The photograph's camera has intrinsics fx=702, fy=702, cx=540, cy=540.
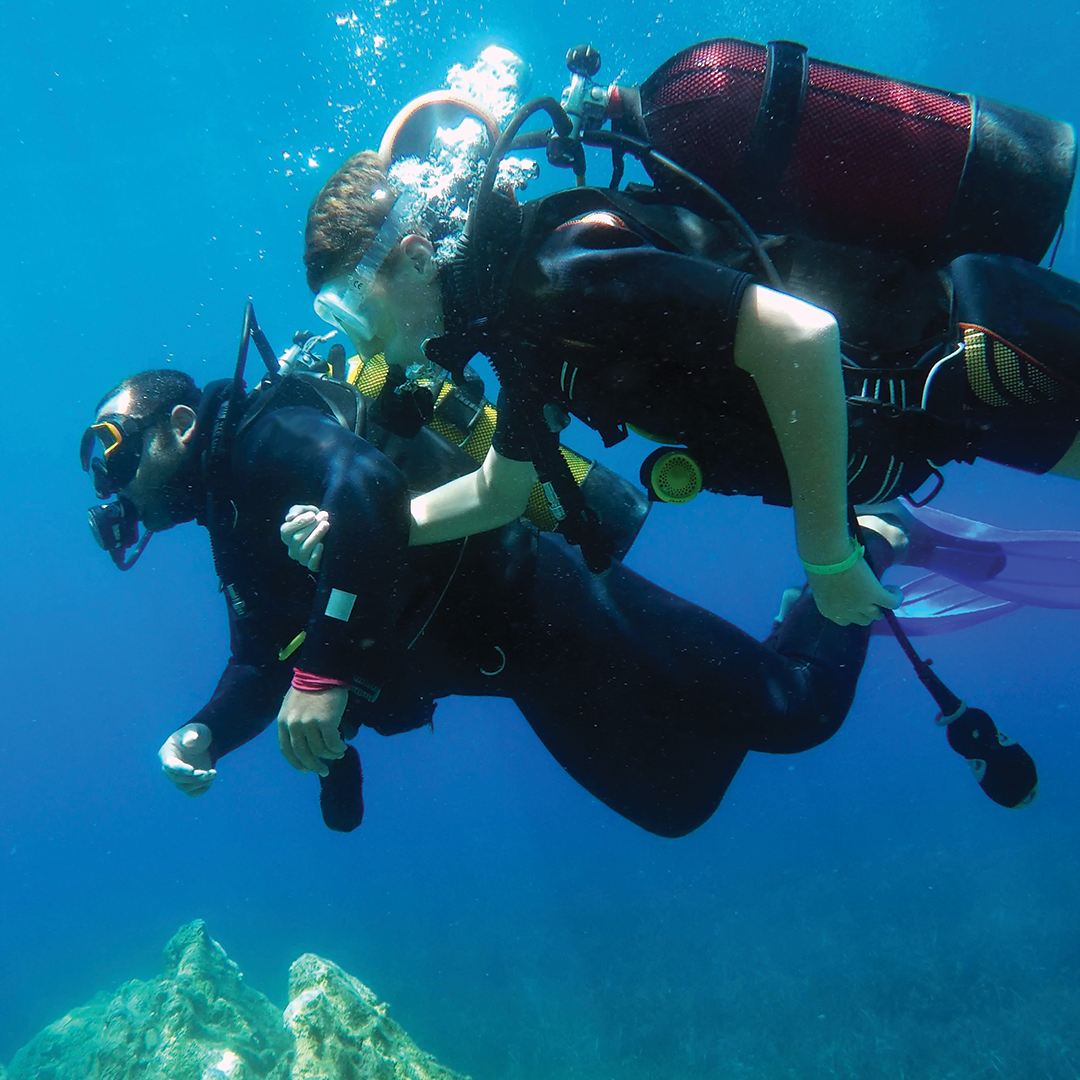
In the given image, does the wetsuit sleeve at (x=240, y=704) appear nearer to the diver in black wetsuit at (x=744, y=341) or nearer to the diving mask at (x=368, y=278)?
the diving mask at (x=368, y=278)

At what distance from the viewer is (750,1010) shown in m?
11.2

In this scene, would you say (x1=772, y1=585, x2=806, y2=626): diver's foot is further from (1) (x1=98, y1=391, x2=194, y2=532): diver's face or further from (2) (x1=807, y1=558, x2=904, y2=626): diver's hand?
(1) (x1=98, y1=391, x2=194, y2=532): diver's face

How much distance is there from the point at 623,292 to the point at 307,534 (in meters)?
1.28

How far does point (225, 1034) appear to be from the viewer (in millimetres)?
7488

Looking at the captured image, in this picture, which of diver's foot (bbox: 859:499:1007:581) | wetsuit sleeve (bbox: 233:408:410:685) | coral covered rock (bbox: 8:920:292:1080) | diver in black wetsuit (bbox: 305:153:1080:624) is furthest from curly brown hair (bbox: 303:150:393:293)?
coral covered rock (bbox: 8:920:292:1080)

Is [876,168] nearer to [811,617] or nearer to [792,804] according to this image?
[811,617]

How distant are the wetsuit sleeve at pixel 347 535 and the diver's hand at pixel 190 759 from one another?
1.22 m

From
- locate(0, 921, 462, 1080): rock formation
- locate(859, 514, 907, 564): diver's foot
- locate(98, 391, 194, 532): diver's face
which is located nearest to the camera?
locate(98, 391, 194, 532): diver's face

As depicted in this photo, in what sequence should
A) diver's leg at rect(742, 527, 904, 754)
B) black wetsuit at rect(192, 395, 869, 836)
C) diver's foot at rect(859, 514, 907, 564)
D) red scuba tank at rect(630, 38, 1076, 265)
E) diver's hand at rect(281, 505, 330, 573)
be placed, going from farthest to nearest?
diver's foot at rect(859, 514, 907, 564) → diver's leg at rect(742, 527, 904, 754) → black wetsuit at rect(192, 395, 869, 836) → diver's hand at rect(281, 505, 330, 573) → red scuba tank at rect(630, 38, 1076, 265)

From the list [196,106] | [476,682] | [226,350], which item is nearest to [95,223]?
[196,106]

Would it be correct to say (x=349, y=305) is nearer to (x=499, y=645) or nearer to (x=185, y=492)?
(x=185, y=492)

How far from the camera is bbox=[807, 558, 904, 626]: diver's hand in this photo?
2006 mm

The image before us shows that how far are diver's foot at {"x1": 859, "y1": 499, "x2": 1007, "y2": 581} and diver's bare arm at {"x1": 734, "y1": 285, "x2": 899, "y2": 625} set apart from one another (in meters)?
2.17

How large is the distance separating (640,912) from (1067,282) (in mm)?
17834
